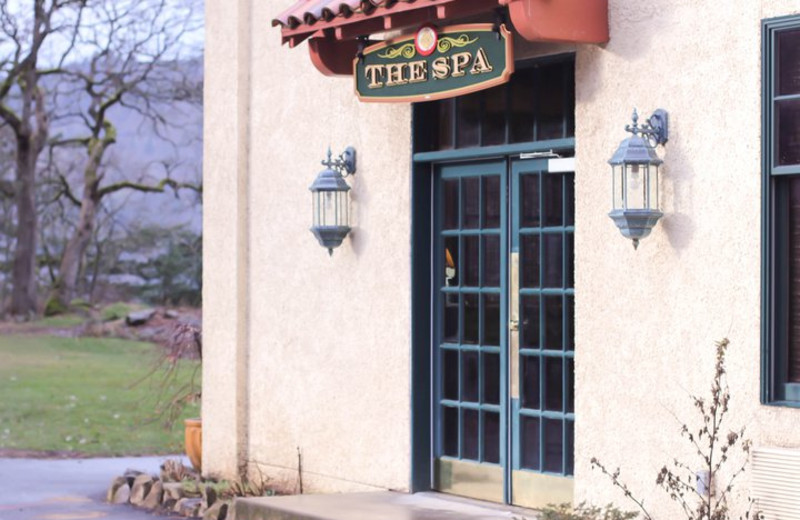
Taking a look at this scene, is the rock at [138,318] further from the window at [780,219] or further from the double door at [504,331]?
Result: the window at [780,219]

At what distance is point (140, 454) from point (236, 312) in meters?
4.54

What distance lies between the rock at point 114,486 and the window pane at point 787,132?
6.27 meters

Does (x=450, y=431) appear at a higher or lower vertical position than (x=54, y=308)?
lower

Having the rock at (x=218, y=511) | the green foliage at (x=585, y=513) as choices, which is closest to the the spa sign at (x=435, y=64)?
the green foliage at (x=585, y=513)

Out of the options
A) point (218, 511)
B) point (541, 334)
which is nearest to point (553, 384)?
point (541, 334)

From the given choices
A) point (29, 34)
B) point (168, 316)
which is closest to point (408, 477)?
point (168, 316)

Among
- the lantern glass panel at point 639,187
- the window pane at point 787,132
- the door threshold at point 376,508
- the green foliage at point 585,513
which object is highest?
the window pane at point 787,132

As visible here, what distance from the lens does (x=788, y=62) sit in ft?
23.4

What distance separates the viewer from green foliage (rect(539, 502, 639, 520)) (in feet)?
23.3

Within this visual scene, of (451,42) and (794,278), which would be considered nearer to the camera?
(794,278)

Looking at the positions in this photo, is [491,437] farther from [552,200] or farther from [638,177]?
[638,177]

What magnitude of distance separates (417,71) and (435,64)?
187 millimetres

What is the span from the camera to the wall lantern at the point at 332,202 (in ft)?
32.7

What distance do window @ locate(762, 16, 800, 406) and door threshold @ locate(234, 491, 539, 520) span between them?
75.9 inches
